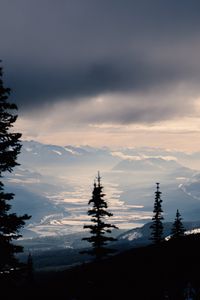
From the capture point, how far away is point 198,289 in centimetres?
2927

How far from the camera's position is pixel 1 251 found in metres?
25.7

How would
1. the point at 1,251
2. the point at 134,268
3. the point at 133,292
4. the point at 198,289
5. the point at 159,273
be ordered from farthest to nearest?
1. the point at 134,268
2. the point at 159,273
3. the point at 133,292
4. the point at 198,289
5. the point at 1,251

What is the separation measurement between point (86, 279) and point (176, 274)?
10777mm

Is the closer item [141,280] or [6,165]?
[6,165]

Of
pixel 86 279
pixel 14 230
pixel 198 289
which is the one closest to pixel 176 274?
pixel 198 289

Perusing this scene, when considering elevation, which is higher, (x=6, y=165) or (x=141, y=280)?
(x=6, y=165)

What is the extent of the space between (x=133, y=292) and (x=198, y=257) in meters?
6.92

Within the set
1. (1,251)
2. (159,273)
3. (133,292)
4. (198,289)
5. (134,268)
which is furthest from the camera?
(134,268)

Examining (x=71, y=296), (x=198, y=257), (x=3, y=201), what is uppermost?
(x=3, y=201)

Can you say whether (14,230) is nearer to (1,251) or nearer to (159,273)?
(1,251)

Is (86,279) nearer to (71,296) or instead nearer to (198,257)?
(71,296)

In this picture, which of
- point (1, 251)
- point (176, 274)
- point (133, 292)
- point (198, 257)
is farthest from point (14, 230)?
point (198, 257)

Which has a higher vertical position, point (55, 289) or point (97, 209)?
point (97, 209)

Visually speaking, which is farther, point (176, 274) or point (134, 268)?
point (134, 268)
